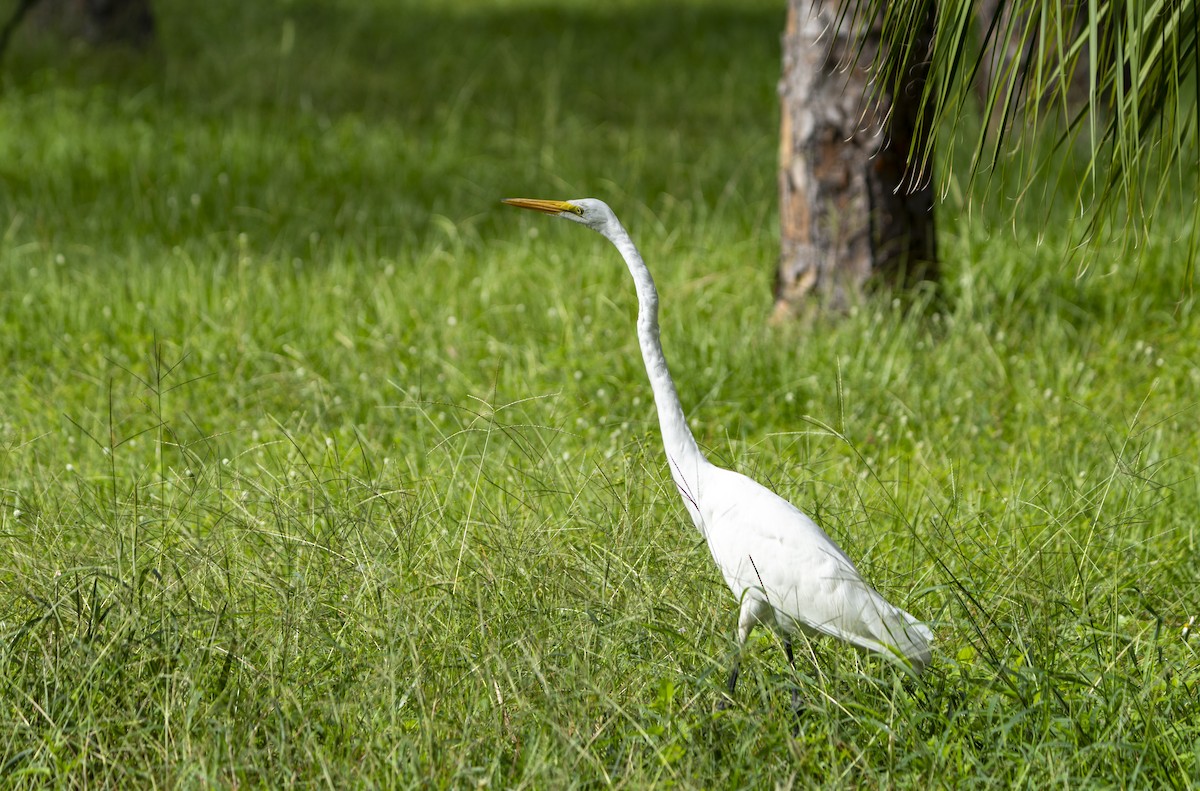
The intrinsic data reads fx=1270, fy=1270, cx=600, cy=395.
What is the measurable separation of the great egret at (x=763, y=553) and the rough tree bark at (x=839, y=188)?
228 centimetres

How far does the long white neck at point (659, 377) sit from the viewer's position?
2.66 metres

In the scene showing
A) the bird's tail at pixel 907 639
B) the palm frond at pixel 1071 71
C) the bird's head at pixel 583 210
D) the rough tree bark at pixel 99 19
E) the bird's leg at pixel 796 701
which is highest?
the palm frond at pixel 1071 71

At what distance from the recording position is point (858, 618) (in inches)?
98.2

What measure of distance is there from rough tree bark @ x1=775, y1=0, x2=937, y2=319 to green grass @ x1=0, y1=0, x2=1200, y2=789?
0.18m

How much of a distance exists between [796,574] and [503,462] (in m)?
1.23

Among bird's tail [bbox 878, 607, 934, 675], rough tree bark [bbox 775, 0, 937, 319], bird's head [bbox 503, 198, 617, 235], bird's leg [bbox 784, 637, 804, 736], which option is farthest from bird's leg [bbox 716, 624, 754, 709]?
rough tree bark [bbox 775, 0, 937, 319]

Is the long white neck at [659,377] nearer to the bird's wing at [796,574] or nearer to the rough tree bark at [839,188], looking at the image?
the bird's wing at [796,574]

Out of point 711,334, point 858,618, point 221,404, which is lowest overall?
point 221,404

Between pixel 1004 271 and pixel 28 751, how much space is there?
4.13m

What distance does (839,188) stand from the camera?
189 inches

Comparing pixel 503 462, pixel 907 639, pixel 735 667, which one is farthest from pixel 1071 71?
pixel 503 462

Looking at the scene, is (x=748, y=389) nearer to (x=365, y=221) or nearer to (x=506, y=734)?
(x=506, y=734)

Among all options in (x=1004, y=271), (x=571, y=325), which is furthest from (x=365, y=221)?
(x=1004, y=271)

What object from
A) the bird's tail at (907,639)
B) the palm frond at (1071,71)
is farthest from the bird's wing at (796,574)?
the palm frond at (1071,71)
